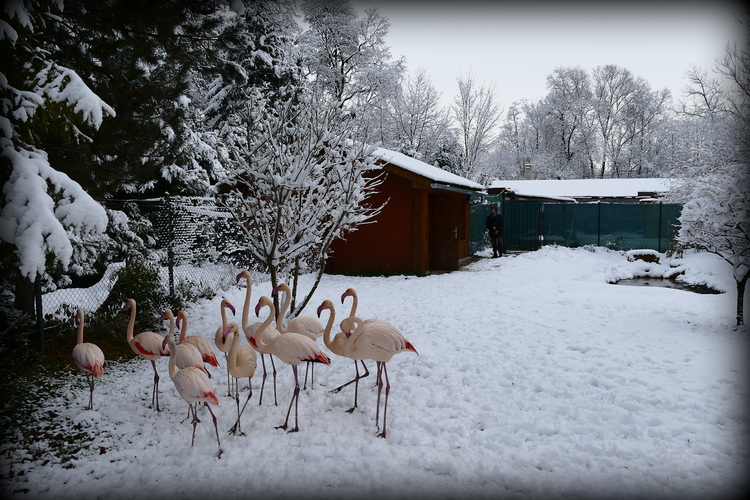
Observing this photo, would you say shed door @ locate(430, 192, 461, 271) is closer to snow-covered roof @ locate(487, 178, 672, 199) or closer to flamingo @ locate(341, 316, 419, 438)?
snow-covered roof @ locate(487, 178, 672, 199)

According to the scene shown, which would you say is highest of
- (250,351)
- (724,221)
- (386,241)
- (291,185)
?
(291,185)

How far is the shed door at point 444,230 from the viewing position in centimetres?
1466

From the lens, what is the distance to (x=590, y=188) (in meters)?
27.7

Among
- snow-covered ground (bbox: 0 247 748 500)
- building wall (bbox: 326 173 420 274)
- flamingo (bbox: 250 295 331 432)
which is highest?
building wall (bbox: 326 173 420 274)

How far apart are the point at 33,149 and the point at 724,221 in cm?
823

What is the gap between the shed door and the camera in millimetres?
14656

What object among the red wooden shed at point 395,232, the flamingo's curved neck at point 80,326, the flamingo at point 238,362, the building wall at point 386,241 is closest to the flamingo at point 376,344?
the flamingo at point 238,362

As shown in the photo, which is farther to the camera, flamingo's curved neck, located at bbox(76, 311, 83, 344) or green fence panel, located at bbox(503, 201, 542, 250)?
green fence panel, located at bbox(503, 201, 542, 250)

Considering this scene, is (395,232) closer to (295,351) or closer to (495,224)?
(495,224)

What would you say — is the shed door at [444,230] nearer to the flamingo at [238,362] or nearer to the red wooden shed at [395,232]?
the red wooden shed at [395,232]

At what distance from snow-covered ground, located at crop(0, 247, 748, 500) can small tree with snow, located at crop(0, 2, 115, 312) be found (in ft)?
5.51

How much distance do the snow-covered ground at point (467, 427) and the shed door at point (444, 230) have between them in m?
7.20

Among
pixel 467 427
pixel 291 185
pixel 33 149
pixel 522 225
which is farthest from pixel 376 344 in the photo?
pixel 522 225

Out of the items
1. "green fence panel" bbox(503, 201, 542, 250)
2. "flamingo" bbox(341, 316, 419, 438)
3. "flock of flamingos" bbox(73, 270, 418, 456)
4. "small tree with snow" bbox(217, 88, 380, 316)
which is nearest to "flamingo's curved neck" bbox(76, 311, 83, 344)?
"flock of flamingos" bbox(73, 270, 418, 456)
